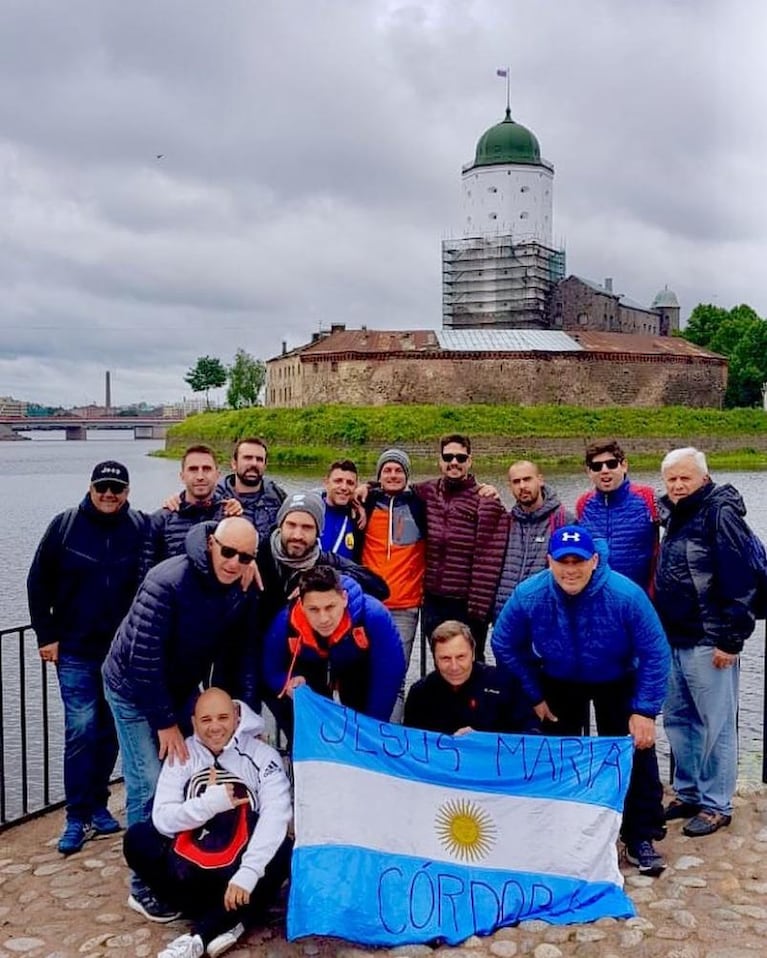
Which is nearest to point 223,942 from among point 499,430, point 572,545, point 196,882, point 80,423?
point 196,882

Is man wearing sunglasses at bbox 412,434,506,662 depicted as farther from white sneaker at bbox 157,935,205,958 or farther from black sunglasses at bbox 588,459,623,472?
white sneaker at bbox 157,935,205,958

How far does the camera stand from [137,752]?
4.30 meters

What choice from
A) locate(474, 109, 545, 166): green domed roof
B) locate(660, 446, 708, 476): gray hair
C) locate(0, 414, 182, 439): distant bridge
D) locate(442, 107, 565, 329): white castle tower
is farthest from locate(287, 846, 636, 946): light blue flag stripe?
locate(0, 414, 182, 439): distant bridge

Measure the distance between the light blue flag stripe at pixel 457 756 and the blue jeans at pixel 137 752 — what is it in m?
0.69

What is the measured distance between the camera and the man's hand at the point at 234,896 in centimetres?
366

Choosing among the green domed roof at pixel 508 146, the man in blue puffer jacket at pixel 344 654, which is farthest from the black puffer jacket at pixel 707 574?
the green domed roof at pixel 508 146

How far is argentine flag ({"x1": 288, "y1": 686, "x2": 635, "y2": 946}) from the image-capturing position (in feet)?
12.5

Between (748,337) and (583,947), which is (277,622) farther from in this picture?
(748,337)

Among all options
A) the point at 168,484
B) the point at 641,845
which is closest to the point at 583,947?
the point at 641,845

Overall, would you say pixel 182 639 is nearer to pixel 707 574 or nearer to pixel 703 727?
pixel 707 574

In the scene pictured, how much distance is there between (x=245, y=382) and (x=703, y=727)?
266 feet

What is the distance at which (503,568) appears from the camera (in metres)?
5.46

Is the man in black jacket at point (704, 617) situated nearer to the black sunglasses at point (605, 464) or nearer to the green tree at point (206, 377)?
the black sunglasses at point (605, 464)

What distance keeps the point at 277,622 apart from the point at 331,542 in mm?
1298
